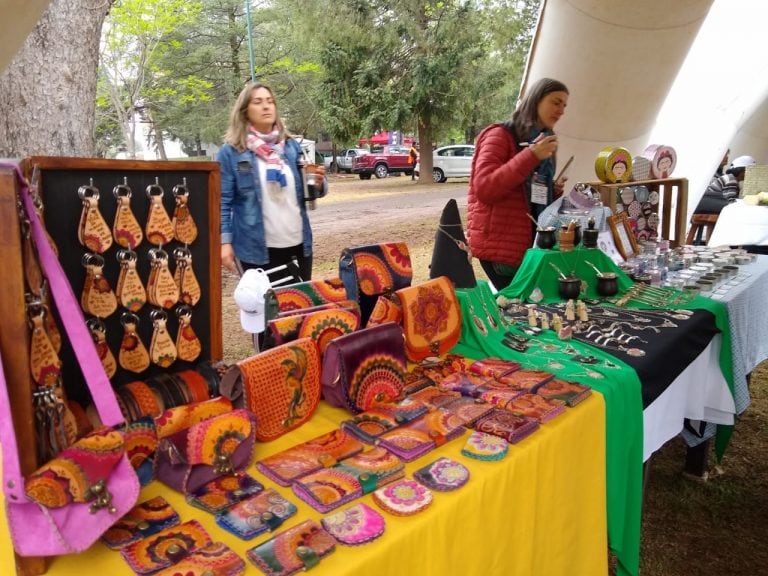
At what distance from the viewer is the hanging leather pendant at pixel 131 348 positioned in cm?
111

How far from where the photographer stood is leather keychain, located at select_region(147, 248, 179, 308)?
112cm

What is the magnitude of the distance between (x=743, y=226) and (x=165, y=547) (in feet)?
16.1

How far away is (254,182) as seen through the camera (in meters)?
2.36

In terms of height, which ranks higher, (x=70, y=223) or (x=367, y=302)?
(x=70, y=223)

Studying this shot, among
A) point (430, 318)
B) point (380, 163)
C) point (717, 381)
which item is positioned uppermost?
point (380, 163)

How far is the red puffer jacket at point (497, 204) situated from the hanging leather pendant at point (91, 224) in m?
1.55

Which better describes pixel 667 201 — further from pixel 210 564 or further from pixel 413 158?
pixel 413 158

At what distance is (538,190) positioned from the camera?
2.41 meters

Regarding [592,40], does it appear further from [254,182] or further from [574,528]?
[574,528]

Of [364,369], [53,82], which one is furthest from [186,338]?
[53,82]

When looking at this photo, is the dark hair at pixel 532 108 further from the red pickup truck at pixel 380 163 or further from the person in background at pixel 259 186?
the red pickup truck at pixel 380 163

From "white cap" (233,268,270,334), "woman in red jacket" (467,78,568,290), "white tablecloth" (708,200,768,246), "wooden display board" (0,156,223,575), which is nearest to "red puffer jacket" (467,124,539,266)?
"woman in red jacket" (467,78,568,290)

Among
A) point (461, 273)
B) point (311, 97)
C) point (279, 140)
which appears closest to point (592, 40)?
point (279, 140)

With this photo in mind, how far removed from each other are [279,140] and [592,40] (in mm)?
2780
